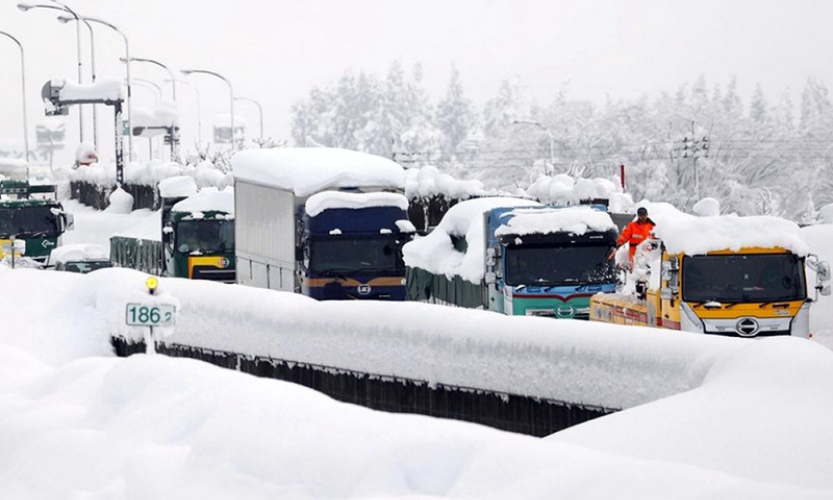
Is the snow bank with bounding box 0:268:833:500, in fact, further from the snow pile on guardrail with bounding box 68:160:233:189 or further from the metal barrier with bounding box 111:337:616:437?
the snow pile on guardrail with bounding box 68:160:233:189

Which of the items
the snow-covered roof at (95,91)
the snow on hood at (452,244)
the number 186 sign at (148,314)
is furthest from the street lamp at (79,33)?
the number 186 sign at (148,314)

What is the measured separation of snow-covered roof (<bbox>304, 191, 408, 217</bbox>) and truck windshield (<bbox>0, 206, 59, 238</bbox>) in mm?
19110

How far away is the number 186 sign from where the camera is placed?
1817cm

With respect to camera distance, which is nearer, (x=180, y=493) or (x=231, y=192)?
(x=180, y=493)

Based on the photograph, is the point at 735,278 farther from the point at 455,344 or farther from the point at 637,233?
the point at 455,344

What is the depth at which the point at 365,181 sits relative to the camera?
33.8 m

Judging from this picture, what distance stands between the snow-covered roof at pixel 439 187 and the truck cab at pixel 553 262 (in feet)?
103

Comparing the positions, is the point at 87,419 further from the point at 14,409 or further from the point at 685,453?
the point at 685,453

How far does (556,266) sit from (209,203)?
1675 cm

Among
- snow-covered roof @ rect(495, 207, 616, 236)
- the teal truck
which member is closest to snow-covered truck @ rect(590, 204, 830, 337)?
snow-covered roof @ rect(495, 207, 616, 236)

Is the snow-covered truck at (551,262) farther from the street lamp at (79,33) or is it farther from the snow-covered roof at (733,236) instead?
the street lamp at (79,33)

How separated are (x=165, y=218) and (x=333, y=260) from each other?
11.6m

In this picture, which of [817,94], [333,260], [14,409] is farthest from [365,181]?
[817,94]

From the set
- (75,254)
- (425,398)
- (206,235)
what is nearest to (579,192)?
(206,235)
